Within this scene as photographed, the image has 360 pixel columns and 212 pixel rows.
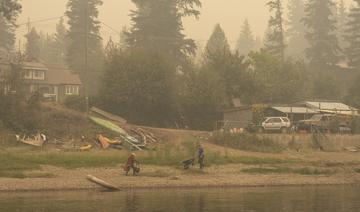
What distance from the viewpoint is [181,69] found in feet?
293

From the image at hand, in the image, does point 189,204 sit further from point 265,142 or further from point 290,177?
point 265,142

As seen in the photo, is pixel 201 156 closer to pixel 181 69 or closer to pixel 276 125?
pixel 276 125

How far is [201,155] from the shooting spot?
48.0 metres

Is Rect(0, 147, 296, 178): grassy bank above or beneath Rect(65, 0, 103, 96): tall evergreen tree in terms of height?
beneath

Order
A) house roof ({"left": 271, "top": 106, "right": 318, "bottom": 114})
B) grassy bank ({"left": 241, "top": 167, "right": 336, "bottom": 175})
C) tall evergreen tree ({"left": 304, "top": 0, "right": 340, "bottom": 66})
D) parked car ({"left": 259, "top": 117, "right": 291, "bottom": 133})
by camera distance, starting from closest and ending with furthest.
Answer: grassy bank ({"left": 241, "top": 167, "right": 336, "bottom": 175})
parked car ({"left": 259, "top": 117, "right": 291, "bottom": 133})
house roof ({"left": 271, "top": 106, "right": 318, "bottom": 114})
tall evergreen tree ({"left": 304, "top": 0, "right": 340, "bottom": 66})

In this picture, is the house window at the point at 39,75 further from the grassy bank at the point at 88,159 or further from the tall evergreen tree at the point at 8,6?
the grassy bank at the point at 88,159

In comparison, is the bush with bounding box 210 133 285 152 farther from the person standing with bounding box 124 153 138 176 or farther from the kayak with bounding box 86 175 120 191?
the kayak with bounding box 86 175 120 191

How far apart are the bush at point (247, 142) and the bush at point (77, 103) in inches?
638

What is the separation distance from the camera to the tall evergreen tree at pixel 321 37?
112 m

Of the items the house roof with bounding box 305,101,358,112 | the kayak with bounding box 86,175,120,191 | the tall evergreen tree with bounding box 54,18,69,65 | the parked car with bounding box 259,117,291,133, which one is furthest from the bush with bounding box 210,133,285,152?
the tall evergreen tree with bounding box 54,18,69,65

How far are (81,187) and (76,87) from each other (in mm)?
63800

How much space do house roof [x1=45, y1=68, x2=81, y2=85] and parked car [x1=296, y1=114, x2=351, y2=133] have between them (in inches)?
1947

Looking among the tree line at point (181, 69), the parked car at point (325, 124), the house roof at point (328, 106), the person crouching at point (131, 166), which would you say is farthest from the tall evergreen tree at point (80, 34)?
the person crouching at point (131, 166)

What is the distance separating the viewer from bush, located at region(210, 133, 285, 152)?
5801 cm
